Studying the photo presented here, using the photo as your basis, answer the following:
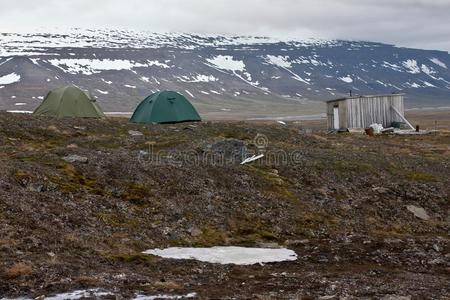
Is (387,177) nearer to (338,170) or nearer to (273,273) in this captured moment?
(338,170)

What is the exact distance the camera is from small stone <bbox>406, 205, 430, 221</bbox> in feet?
68.9

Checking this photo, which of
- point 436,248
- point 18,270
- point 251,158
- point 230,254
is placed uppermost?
point 251,158

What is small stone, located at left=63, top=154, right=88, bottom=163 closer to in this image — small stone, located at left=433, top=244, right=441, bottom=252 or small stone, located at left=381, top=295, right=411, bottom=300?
small stone, located at left=433, top=244, right=441, bottom=252

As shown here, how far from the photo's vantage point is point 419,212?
21.3 metres

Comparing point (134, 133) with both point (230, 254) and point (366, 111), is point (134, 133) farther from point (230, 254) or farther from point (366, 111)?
point (366, 111)

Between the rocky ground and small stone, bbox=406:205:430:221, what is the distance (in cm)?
5

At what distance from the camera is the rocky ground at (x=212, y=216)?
1252cm

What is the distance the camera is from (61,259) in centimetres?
1355

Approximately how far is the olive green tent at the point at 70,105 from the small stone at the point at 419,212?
23779 mm

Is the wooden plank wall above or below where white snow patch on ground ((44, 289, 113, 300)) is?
above

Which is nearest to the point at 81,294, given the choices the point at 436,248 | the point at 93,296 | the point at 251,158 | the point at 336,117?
the point at 93,296

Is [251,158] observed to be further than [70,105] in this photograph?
No

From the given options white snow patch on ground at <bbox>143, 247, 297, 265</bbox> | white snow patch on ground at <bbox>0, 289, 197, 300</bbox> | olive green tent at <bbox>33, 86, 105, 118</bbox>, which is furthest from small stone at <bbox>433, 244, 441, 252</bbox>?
olive green tent at <bbox>33, 86, 105, 118</bbox>

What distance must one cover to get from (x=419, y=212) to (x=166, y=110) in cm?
A: 2119
